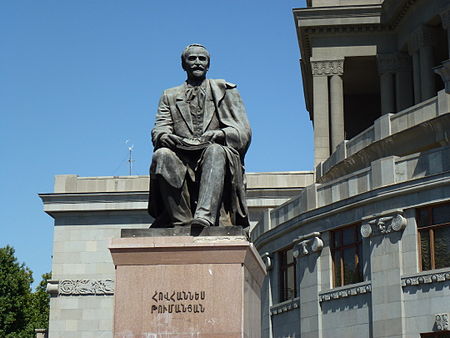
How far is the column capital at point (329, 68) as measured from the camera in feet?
204

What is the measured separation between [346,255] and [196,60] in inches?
803

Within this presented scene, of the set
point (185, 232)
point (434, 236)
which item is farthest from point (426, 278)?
point (185, 232)

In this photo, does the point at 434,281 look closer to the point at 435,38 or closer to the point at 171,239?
the point at 171,239

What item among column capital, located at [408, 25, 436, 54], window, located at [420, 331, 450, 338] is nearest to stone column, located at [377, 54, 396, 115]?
column capital, located at [408, 25, 436, 54]

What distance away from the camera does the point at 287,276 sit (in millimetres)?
37250

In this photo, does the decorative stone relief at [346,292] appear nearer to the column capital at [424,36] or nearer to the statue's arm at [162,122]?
the statue's arm at [162,122]

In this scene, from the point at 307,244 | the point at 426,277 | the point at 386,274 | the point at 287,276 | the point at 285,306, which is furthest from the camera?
the point at 287,276

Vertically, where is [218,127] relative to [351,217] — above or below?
below

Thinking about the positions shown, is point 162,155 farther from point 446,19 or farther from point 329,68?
point 329,68

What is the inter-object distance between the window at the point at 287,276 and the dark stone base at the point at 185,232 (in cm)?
2395

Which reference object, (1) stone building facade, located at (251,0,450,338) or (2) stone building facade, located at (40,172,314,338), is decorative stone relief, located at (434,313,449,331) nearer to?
(1) stone building facade, located at (251,0,450,338)

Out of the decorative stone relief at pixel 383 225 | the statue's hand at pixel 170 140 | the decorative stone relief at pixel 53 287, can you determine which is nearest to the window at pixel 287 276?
the decorative stone relief at pixel 383 225

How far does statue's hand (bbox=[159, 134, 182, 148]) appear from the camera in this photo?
1331 cm

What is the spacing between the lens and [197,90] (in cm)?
1391
